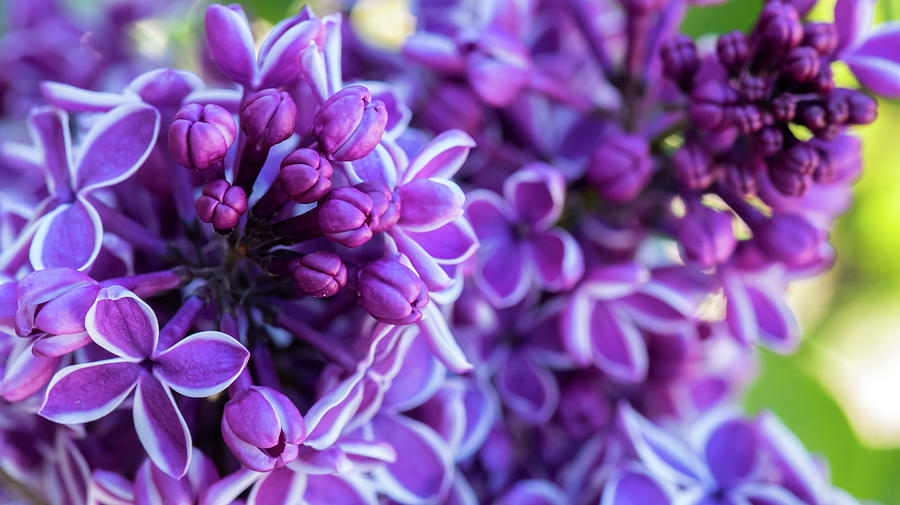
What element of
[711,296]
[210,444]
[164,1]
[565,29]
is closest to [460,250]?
[210,444]

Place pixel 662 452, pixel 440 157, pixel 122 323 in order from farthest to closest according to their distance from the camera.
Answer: pixel 662 452, pixel 440 157, pixel 122 323

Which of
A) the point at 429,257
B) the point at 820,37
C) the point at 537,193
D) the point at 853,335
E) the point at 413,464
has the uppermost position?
the point at 820,37

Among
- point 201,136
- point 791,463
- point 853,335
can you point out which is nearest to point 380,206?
point 201,136

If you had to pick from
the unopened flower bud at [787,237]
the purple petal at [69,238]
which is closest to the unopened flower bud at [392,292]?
the purple petal at [69,238]

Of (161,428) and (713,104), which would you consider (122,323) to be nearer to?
(161,428)

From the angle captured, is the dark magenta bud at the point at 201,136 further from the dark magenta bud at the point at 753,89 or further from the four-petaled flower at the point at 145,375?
the dark magenta bud at the point at 753,89

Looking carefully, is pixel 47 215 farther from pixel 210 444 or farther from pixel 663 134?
pixel 663 134
